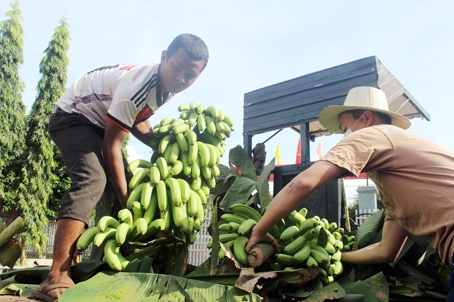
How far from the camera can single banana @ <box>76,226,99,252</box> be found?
6.52 ft

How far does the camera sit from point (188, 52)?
236 centimetres

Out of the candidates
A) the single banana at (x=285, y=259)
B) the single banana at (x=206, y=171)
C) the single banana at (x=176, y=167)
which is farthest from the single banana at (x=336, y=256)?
the single banana at (x=176, y=167)

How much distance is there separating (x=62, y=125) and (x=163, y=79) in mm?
734

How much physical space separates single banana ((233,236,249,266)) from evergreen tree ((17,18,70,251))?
16.0 metres

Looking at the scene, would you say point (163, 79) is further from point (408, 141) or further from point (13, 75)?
point (13, 75)

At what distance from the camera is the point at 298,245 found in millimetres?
1882

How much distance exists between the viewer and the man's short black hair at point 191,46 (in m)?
2.37

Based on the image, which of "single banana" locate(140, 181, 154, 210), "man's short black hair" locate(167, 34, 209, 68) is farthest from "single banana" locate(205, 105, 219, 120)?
"single banana" locate(140, 181, 154, 210)

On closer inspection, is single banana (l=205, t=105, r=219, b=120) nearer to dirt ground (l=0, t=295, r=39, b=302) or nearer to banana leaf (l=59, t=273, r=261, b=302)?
banana leaf (l=59, t=273, r=261, b=302)

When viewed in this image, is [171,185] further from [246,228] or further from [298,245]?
[298,245]

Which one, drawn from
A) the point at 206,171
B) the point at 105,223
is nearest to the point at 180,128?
the point at 206,171

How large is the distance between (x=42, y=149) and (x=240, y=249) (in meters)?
16.4

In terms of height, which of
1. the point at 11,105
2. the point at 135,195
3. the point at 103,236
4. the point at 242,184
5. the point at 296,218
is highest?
the point at 11,105

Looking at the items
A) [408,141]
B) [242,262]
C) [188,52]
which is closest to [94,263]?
[242,262]
